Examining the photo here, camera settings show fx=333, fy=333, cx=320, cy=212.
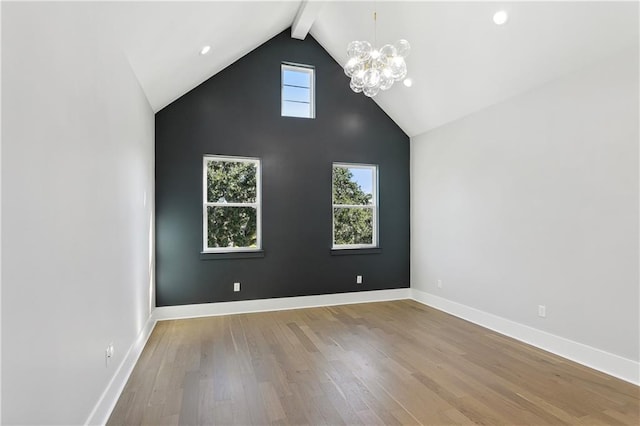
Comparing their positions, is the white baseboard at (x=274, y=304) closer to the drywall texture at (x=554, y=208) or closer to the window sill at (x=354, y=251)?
the window sill at (x=354, y=251)

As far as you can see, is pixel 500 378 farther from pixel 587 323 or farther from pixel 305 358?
pixel 305 358

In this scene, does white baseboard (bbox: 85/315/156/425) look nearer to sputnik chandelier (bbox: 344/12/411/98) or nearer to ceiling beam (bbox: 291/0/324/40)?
sputnik chandelier (bbox: 344/12/411/98)

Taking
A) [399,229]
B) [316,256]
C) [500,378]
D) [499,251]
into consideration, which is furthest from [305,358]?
[399,229]

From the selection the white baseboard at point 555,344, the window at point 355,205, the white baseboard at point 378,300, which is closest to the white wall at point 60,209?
the white baseboard at point 378,300

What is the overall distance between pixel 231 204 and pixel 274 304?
61.9 inches

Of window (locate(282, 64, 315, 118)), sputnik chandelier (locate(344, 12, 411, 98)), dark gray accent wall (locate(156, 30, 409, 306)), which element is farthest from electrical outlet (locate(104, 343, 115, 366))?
window (locate(282, 64, 315, 118))

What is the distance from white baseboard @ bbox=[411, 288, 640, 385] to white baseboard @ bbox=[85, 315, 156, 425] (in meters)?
3.87

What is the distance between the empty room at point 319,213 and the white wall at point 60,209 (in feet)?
0.04

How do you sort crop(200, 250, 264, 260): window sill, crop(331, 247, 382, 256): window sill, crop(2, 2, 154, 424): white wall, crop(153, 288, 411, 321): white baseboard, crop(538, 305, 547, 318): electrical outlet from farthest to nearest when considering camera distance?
crop(331, 247, 382, 256): window sill
crop(200, 250, 264, 260): window sill
crop(153, 288, 411, 321): white baseboard
crop(538, 305, 547, 318): electrical outlet
crop(2, 2, 154, 424): white wall

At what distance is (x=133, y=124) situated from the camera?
3.07 m

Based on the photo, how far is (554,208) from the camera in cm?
334

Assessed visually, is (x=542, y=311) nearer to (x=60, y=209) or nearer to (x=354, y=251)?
(x=354, y=251)

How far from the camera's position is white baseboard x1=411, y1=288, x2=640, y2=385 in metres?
2.75

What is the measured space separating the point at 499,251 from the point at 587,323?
1.12 meters
